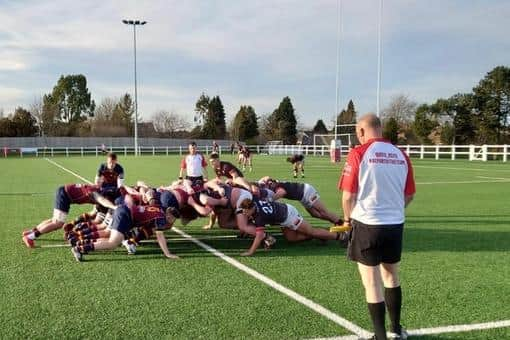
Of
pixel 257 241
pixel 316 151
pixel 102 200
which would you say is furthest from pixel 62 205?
pixel 316 151

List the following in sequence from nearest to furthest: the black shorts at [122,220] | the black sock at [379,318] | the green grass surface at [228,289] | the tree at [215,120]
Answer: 1. the black sock at [379,318]
2. the green grass surface at [228,289]
3. the black shorts at [122,220]
4. the tree at [215,120]

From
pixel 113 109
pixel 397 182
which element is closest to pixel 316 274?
pixel 397 182

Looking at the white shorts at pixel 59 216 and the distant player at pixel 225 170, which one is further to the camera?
the distant player at pixel 225 170

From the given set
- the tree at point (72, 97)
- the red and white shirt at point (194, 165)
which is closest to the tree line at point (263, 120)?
the tree at point (72, 97)

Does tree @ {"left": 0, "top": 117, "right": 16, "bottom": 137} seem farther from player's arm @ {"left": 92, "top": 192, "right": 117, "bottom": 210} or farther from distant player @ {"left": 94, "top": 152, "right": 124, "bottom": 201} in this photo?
player's arm @ {"left": 92, "top": 192, "right": 117, "bottom": 210}

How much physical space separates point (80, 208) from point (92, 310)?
27.4ft

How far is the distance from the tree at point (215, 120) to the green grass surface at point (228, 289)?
89.0 metres

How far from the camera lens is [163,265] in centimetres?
686

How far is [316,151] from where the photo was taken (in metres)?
55.3

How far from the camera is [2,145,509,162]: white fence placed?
4166 cm

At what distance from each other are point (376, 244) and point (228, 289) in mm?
2264

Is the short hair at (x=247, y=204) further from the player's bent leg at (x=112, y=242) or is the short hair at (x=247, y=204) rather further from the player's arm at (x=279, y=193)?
the player's bent leg at (x=112, y=242)

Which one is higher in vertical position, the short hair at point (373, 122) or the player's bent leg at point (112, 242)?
the short hair at point (373, 122)

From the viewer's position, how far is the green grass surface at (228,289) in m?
4.54
